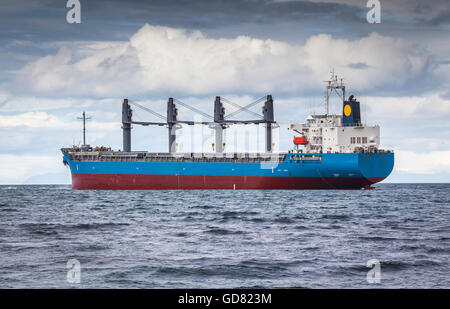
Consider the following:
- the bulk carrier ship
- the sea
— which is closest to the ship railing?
the bulk carrier ship

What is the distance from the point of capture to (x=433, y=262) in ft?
52.5

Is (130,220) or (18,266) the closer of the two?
(18,266)

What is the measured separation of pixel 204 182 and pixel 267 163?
761 centimetres

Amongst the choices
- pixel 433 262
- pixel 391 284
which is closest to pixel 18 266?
pixel 391 284

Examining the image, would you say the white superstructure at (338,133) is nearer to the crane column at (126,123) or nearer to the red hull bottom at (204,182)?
the red hull bottom at (204,182)

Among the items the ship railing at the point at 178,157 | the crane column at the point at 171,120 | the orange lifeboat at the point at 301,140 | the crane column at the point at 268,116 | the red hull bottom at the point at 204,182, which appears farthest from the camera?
the crane column at the point at 171,120

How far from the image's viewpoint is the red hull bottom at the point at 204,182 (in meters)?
59.4

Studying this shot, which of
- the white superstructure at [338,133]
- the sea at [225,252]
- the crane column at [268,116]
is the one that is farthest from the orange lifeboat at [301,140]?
the sea at [225,252]

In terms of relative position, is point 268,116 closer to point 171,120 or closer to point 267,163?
point 267,163

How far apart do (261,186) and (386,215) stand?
30.0m

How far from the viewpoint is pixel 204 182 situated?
206 ft

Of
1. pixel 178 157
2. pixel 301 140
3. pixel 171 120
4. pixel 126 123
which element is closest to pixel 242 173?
pixel 301 140

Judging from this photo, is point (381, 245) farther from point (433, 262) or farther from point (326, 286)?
point (326, 286)

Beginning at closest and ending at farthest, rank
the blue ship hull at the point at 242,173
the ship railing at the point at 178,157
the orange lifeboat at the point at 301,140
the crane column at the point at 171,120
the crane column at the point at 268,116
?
the blue ship hull at the point at 242,173 < the ship railing at the point at 178,157 < the orange lifeboat at the point at 301,140 < the crane column at the point at 268,116 < the crane column at the point at 171,120
